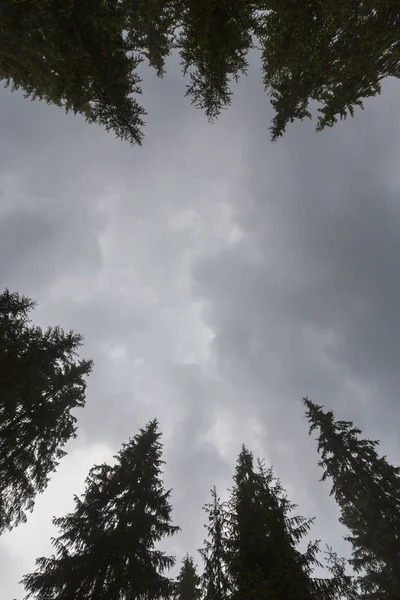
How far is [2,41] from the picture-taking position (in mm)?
6887

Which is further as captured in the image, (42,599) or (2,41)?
(42,599)

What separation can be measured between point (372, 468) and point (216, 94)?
1864 cm

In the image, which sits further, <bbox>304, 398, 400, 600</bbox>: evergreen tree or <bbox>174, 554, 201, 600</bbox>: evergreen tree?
<bbox>174, 554, 201, 600</bbox>: evergreen tree

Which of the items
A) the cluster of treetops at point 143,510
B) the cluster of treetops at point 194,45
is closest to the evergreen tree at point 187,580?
the cluster of treetops at point 143,510

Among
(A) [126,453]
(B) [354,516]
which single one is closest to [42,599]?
(A) [126,453]

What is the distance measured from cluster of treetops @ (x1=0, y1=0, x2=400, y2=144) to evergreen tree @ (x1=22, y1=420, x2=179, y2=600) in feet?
47.3

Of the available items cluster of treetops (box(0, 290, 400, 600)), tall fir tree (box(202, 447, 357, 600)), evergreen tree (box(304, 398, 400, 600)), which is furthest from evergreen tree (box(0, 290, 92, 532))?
evergreen tree (box(304, 398, 400, 600))

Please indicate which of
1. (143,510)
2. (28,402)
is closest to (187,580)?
(143,510)

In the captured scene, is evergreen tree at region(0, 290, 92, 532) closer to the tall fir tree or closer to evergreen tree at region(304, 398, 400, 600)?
the tall fir tree

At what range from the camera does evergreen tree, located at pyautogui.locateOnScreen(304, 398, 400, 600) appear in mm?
12781

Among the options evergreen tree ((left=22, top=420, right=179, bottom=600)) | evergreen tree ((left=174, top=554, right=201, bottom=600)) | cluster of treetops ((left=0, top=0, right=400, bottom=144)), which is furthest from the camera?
evergreen tree ((left=174, top=554, right=201, bottom=600))

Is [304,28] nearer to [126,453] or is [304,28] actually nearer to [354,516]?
[126,453]

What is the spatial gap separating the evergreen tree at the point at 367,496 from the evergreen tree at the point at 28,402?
14.3m

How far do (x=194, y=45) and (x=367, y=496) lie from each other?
65.3 ft
